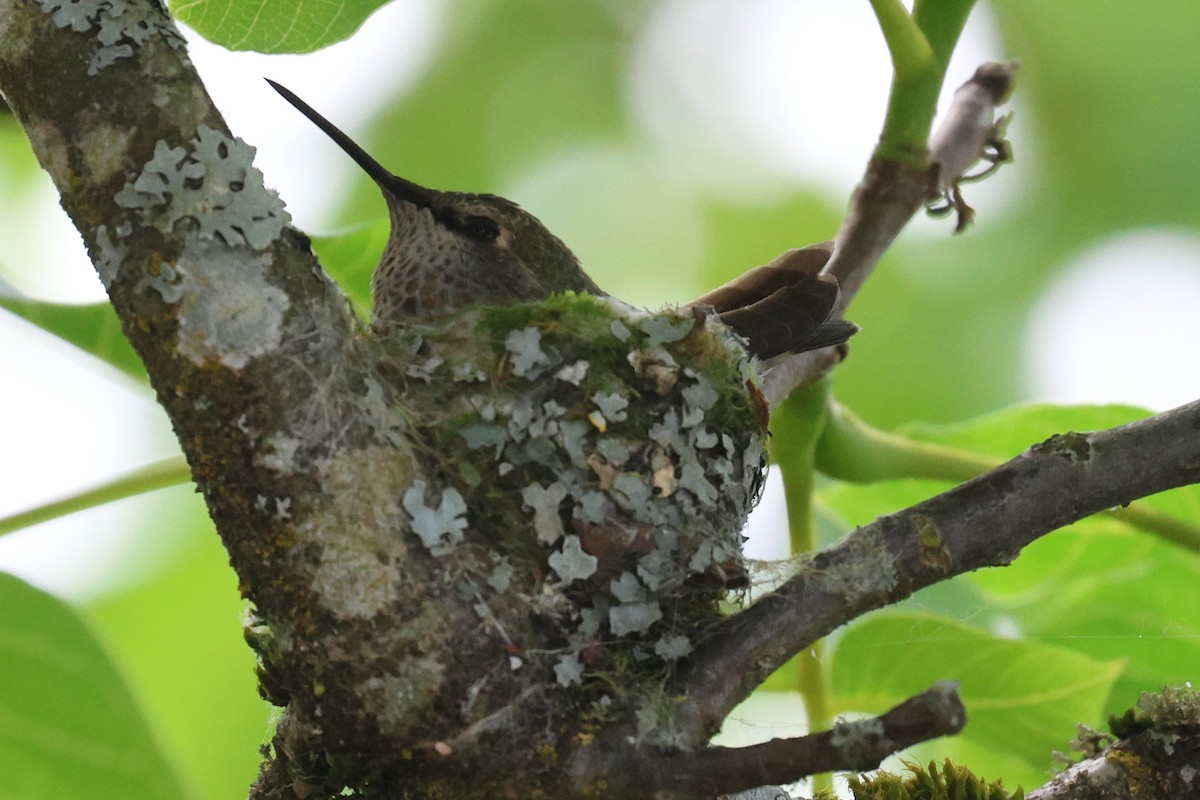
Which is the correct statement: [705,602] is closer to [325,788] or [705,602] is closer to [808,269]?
[325,788]

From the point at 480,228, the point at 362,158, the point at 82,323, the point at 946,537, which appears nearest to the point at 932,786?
the point at 946,537

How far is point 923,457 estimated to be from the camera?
94.2 inches

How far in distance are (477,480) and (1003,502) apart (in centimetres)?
69

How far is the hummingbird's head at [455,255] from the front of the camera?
2543 millimetres

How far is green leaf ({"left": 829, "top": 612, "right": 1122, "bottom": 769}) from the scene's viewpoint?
2.31 meters

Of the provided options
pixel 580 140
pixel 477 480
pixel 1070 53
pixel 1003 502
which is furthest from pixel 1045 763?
pixel 1070 53

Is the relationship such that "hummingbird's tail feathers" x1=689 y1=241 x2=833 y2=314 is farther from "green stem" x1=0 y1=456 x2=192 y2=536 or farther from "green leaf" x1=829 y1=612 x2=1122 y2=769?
"green stem" x1=0 y1=456 x2=192 y2=536

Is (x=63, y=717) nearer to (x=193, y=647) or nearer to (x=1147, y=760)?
(x=1147, y=760)

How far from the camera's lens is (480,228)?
2617mm

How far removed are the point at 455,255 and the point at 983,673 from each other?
1.42 metres

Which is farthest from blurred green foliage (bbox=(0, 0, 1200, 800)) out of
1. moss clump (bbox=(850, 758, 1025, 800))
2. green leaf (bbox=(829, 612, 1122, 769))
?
moss clump (bbox=(850, 758, 1025, 800))

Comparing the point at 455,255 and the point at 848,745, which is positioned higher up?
the point at 455,255

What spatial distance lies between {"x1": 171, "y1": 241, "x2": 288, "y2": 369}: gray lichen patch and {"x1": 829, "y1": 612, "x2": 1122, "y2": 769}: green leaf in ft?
4.55

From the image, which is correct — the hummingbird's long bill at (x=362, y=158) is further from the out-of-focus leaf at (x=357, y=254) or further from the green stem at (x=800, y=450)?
the green stem at (x=800, y=450)
